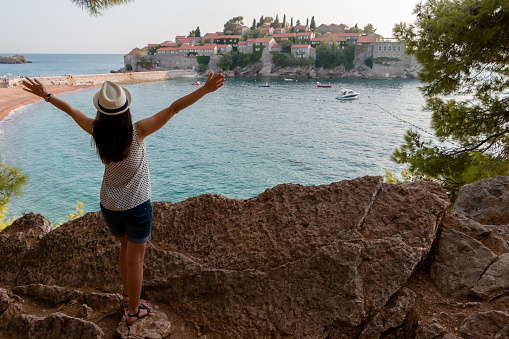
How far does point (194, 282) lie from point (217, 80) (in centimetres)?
164

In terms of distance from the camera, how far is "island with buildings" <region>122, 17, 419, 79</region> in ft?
271

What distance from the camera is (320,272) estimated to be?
2738 millimetres

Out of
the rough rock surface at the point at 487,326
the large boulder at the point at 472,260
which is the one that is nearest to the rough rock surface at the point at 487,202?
the large boulder at the point at 472,260

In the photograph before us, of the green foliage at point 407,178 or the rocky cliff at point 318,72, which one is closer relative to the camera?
the green foliage at point 407,178

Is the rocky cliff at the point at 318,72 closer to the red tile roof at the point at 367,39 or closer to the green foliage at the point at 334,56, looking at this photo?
the green foliage at the point at 334,56

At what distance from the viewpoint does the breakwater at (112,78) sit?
184 ft

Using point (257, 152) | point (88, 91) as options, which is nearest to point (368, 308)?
point (257, 152)

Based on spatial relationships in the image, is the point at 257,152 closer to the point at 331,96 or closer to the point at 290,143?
the point at 290,143

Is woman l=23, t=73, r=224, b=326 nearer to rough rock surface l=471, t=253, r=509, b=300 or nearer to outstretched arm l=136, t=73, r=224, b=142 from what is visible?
outstretched arm l=136, t=73, r=224, b=142

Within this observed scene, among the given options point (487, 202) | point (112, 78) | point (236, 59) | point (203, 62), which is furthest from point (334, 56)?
point (487, 202)

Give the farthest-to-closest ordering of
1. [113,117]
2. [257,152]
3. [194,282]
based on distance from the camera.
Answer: [257,152] < [194,282] < [113,117]

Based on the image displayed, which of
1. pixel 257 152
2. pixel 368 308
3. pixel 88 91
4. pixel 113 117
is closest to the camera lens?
pixel 113 117

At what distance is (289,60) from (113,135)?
288 feet

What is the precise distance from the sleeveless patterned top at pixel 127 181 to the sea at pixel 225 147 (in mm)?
16268
